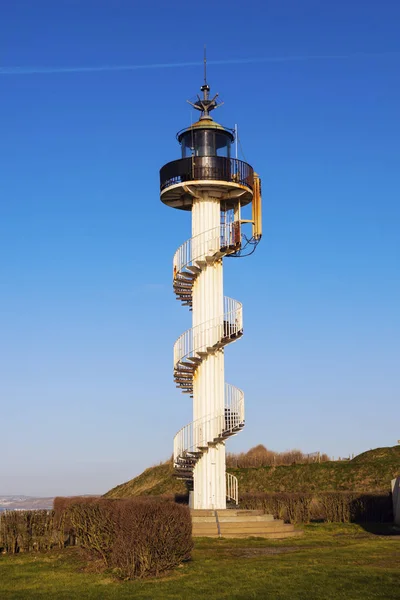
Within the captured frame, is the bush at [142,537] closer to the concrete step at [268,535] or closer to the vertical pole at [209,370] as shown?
the concrete step at [268,535]

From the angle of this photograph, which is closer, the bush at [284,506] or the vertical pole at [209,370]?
the vertical pole at [209,370]

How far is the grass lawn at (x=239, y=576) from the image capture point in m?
14.5

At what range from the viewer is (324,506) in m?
32.5

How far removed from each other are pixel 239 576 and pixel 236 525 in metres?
9.84

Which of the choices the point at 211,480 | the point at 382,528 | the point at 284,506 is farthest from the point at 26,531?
the point at 382,528

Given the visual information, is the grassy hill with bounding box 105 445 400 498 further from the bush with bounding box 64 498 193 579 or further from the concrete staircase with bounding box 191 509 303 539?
the bush with bounding box 64 498 193 579

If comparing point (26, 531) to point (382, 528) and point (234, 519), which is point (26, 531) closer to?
point (234, 519)

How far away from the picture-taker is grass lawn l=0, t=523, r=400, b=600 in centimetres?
1450

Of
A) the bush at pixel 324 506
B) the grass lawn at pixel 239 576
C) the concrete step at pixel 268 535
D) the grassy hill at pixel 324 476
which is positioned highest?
the grassy hill at pixel 324 476

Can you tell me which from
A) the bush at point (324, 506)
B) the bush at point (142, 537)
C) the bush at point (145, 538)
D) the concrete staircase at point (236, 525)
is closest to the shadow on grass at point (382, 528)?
the bush at point (324, 506)

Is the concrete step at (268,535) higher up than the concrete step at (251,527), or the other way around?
the concrete step at (251,527)

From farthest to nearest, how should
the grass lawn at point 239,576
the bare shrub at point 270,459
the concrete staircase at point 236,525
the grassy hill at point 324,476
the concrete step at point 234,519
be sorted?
the bare shrub at point 270,459 < the grassy hill at point 324,476 < the concrete step at point 234,519 < the concrete staircase at point 236,525 < the grass lawn at point 239,576

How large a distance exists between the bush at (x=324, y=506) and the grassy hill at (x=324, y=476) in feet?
33.1

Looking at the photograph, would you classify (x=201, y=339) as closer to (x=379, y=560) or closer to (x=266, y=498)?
(x=266, y=498)
